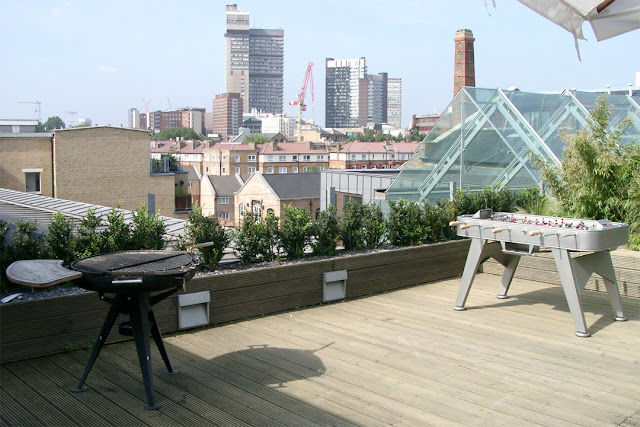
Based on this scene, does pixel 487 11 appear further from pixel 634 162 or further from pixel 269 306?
pixel 634 162

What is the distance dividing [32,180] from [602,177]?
101 ft

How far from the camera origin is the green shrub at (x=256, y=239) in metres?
5.53

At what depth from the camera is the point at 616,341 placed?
4.84 meters

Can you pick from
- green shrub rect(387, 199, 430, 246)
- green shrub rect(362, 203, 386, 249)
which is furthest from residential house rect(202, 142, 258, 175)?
green shrub rect(362, 203, 386, 249)

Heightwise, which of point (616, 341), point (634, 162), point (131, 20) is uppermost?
point (131, 20)

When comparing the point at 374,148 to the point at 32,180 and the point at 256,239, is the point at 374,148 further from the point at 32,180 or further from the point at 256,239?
the point at 256,239

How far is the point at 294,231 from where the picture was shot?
5.80m

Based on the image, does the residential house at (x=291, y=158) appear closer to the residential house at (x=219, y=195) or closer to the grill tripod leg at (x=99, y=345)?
the residential house at (x=219, y=195)

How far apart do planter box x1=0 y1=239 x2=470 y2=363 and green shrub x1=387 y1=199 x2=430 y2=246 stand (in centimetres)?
21

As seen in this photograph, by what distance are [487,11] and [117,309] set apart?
2.64 m

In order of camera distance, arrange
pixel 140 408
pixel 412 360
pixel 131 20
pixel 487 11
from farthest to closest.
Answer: pixel 131 20, pixel 412 360, pixel 140 408, pixel 487 11

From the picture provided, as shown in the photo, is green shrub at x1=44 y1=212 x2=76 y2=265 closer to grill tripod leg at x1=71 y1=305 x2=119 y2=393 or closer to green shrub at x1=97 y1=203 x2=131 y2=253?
green shrub at x1=97 y1=203 x2=131 y2=253

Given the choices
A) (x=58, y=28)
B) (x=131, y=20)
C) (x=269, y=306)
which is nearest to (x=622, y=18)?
(x=269, y=306)

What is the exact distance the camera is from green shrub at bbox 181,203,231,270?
516cm
